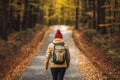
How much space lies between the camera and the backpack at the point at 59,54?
10078 millimetres

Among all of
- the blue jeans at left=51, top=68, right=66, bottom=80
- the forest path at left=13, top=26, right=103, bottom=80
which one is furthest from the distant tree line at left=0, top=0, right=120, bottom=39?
the blue jeans at left=51, top=68, right=66, bottom=80

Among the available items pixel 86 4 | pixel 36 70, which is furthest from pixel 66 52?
pixel 86 4

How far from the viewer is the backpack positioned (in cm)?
1008

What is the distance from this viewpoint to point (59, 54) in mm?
10086

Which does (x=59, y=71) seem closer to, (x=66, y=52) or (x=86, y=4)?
(x=66, y=52)

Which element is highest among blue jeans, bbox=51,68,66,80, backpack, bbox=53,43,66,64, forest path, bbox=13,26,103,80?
backpack, bbox=53,43,66,64

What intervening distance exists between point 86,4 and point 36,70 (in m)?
32.0

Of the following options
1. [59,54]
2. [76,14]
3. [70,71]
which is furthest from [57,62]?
[76,14]

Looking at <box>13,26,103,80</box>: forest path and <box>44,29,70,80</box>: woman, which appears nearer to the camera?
<box>44,29,70,80</box>: woman

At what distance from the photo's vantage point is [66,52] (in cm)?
1037

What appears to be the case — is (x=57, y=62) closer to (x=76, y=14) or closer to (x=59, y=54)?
(x=59, y=54)

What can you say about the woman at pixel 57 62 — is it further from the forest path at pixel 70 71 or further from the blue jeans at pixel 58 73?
the forest path at pixel 70 71

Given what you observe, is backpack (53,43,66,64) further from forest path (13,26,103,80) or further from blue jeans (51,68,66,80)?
forest path (13,26,103,80)

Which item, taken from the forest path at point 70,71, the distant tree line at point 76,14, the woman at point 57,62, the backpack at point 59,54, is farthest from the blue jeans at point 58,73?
the distant tree line at point 76,14
